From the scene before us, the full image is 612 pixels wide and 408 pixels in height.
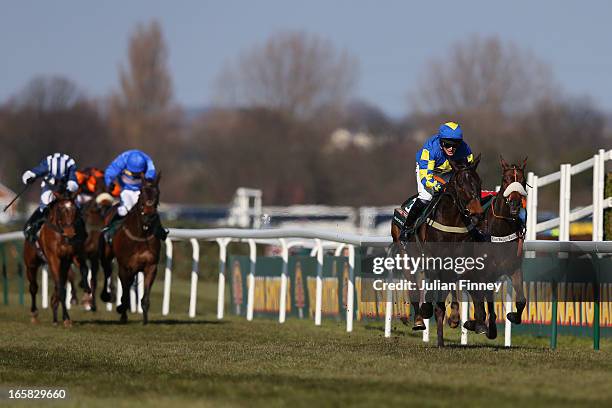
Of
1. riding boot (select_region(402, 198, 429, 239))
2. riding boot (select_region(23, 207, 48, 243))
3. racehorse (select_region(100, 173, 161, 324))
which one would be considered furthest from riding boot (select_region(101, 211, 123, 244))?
riding boot (select_region(402, 198, 429, 239))

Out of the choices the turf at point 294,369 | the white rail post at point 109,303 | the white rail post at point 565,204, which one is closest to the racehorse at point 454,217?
the turf at point 294,369

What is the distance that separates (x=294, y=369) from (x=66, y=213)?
6.66 m

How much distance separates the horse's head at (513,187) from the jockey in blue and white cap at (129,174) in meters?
5.03

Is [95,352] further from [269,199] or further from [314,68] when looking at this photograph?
[314,68]

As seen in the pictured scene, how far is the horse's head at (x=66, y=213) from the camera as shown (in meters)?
15.2

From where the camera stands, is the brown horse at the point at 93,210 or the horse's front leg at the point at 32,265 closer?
the horse's front leg at the point at 32,265

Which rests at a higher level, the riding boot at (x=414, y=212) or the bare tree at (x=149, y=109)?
the bare tree at (x=149, y=109)

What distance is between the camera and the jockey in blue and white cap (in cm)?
1627

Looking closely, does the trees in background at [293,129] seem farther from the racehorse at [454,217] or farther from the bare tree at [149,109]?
the racehorse at [454,217]

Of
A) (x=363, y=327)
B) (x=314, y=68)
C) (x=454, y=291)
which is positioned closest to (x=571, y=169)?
(x=363, y=327)

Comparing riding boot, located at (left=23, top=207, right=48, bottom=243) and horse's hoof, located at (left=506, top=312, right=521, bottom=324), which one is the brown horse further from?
horse's hoof, located at (left=506, top=312, right=521, bottom=324)

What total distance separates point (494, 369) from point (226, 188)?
74026mm

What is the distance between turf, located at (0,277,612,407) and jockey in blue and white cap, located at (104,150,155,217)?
2.74 m

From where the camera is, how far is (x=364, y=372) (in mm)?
8805
